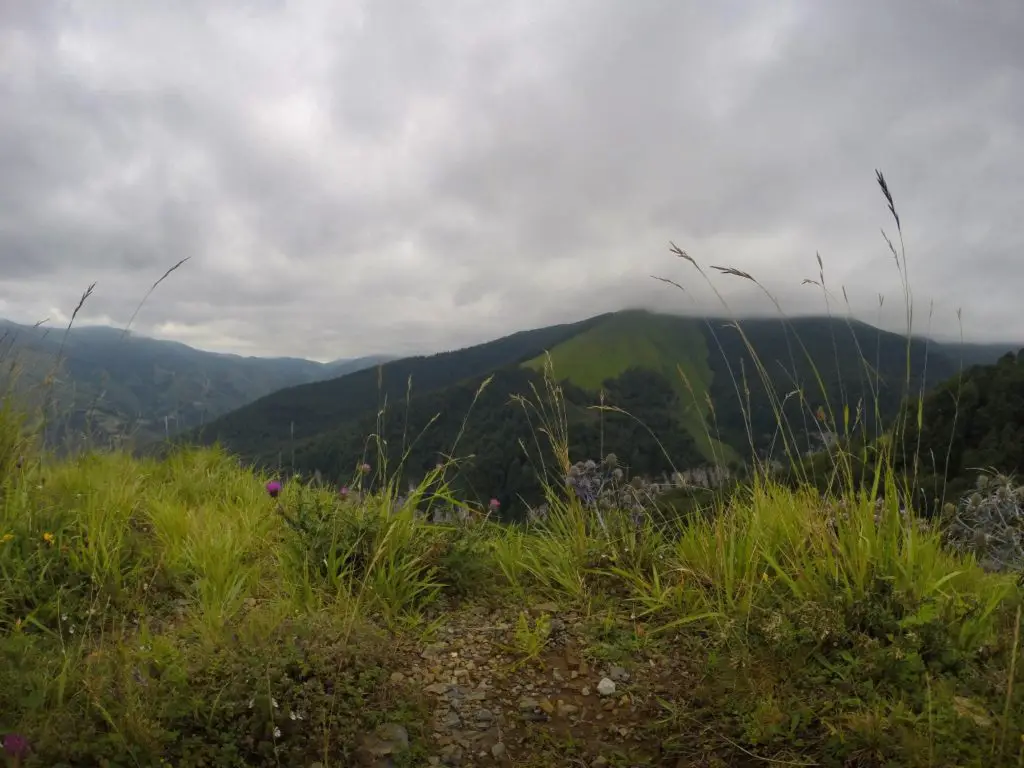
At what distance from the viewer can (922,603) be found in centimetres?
252

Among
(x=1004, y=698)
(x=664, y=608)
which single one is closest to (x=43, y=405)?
(x=664, y=608)

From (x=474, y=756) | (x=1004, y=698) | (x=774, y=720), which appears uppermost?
(x=1004, y=698)

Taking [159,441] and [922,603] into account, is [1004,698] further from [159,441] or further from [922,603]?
[159,441]

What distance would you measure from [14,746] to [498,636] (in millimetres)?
2019

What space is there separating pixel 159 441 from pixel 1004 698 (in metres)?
7.30

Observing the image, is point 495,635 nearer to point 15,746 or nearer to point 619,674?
point 619,674

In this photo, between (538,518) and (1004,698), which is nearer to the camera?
(1004,698)

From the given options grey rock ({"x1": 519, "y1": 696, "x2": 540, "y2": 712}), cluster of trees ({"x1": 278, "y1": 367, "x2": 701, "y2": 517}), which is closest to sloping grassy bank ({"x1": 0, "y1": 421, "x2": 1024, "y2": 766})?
grey rock ({"x1": 519, "y1": 696, "x2": 540, "y2": 712})

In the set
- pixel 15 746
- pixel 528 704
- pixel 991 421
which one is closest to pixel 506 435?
pixel 991 421

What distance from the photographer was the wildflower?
185 cm

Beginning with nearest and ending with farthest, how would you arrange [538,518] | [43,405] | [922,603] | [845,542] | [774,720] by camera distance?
[774,720], [922,603], [845,542], [538,518], [43,405]

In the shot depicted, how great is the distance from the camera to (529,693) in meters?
2.72

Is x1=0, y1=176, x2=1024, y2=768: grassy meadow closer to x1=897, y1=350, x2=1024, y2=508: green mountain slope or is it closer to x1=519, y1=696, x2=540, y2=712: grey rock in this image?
x1=519, y1=696, x2=540, y2=712: grey rock

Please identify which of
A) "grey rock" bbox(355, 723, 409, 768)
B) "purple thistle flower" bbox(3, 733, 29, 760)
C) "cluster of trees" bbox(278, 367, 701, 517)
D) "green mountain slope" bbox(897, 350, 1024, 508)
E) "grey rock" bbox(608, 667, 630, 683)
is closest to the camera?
"purple thistle flower" bbox(3, 733, 29, 760)
